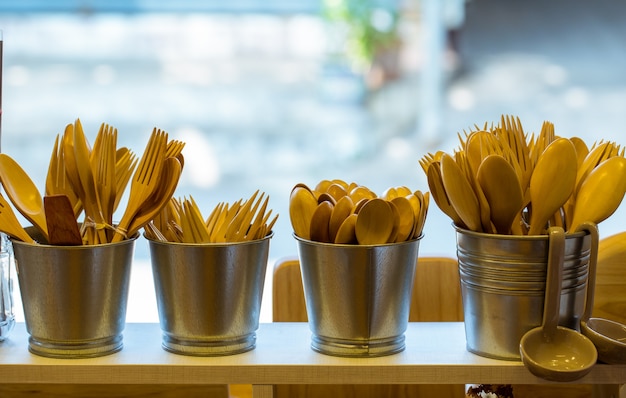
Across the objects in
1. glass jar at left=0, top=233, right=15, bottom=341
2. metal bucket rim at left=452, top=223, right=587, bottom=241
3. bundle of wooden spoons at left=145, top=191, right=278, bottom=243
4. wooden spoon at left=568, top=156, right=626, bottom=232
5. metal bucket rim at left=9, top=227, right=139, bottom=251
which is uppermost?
wooden spoon at left=568, top=156, right=626, bottom=232

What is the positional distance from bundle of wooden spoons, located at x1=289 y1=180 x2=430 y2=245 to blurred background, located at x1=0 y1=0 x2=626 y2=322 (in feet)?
15.8

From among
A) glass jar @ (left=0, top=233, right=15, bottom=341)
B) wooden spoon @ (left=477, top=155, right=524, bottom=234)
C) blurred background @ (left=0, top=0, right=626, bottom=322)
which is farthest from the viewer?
blurred background @ (left=0, top=0, right=626, bottom=322)

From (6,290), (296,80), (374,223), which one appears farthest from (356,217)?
(296,80)

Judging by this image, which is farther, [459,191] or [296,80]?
[296,80]

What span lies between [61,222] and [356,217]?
25 centimetres

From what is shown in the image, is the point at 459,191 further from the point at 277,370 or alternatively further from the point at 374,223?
the point at 277,370

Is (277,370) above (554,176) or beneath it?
beneath

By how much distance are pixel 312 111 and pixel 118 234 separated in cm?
522

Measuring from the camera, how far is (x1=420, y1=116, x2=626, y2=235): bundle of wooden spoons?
68cm

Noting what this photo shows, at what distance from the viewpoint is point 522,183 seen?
2.33 feet

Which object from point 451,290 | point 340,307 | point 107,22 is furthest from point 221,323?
point 107,22

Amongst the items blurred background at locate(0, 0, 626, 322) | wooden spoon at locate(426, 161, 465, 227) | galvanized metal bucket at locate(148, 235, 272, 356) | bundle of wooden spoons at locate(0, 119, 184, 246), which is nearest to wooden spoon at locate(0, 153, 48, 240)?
bundle of wooden spoons at locate(0, 119, 184, 246)

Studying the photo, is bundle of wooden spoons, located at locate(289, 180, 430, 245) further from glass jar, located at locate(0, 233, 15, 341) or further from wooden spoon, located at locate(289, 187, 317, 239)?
glass jar, located at locate(0, 233, 15, 341)

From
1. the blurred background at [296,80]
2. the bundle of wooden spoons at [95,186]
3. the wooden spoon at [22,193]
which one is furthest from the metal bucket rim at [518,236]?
the blurred background at [296,80]
